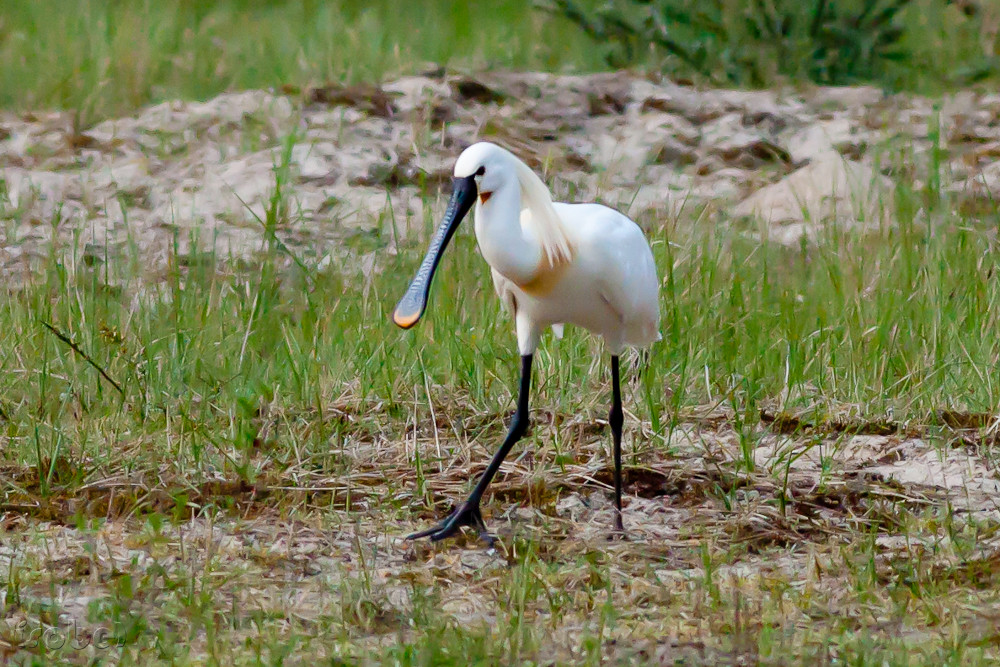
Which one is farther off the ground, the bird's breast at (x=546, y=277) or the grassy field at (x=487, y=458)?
the bird's breast at (x=546, y=277)

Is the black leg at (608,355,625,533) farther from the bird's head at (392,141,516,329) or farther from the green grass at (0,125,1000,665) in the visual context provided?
the bird's head at (392,141,516,329)

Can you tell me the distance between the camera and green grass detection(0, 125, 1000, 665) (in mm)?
3496

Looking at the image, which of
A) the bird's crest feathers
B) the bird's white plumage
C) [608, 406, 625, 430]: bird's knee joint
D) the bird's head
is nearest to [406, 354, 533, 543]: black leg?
the bird's white plumage

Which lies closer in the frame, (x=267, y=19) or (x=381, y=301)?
(x=381, y=301)

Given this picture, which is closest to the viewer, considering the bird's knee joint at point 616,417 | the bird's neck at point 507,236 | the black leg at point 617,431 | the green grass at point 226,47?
the bird's neck at point 507,236

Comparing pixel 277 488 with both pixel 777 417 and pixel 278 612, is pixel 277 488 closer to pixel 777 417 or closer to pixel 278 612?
pixel 278 612

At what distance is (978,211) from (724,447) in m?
2.96

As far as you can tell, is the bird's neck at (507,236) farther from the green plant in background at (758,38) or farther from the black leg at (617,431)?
the green plant in background at (758,38)

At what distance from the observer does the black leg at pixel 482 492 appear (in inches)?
163

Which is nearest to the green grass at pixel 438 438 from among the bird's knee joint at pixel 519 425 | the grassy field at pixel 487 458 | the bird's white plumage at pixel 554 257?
the grassy field at pixel 487 458

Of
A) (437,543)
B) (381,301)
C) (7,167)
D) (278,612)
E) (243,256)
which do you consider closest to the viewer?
(278,612)

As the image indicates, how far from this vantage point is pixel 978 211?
282 inches

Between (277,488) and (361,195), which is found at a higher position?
(361,195)

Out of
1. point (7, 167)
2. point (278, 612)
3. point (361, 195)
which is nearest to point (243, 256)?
point (361, 195)
